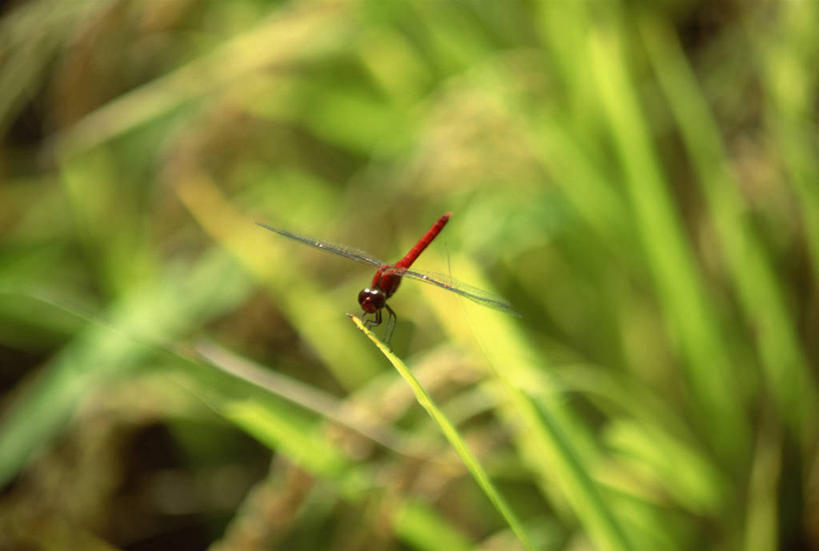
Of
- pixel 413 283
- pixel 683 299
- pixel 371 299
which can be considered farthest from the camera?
pixel 413 283

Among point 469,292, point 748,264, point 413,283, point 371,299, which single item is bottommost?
point 748,264

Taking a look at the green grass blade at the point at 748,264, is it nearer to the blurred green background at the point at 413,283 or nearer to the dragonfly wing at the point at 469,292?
the blurred green background at the point at 413,283

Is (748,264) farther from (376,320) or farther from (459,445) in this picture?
(459,445)

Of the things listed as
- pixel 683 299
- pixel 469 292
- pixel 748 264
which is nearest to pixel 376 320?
pixel 469 292

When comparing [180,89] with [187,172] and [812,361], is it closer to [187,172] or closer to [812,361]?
[187,172]

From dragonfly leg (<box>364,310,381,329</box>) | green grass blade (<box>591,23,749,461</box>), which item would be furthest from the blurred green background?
dragonfly leg (<box>364,310,381,329</box>)

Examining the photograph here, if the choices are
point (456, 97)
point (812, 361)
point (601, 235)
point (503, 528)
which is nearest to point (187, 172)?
point (456, 97)

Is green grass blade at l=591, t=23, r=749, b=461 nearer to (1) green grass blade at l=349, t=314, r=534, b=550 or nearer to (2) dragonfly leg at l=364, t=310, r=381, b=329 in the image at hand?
(2) dragonfly leg at l=364, t=310, r=381, b=329
